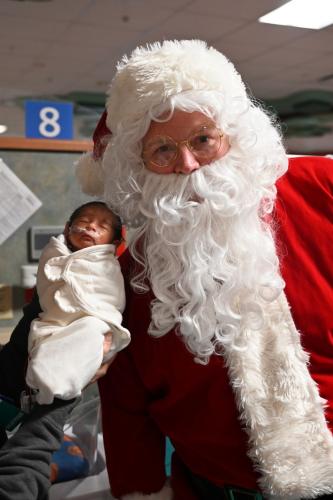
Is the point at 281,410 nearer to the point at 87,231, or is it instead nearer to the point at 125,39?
the point at 87,231

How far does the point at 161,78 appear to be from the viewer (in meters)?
1.11

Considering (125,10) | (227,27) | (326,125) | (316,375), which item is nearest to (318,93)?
(326,125)

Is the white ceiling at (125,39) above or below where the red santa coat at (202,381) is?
above

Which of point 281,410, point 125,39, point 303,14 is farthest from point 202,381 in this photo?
point 125,39

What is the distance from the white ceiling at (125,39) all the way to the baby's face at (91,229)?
3747 mm

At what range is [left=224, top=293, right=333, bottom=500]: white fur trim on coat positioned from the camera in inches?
39.9

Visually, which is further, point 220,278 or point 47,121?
point 47,121

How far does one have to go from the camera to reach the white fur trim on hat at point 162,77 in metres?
1.11

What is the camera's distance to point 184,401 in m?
1.13

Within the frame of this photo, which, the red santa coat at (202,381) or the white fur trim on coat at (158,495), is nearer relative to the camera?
the red santa coat at (202,381)

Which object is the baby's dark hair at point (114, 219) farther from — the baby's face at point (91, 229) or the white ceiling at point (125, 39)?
the white ceiling at point (125, 39)

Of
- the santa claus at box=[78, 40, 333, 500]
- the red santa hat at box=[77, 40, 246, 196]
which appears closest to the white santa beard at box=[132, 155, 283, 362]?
the santa claus at box=[78, 40, 333, 500]

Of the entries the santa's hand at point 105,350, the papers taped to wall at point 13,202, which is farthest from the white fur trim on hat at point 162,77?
the papers taped to wall at point 13,202

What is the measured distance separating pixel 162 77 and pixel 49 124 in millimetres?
728
